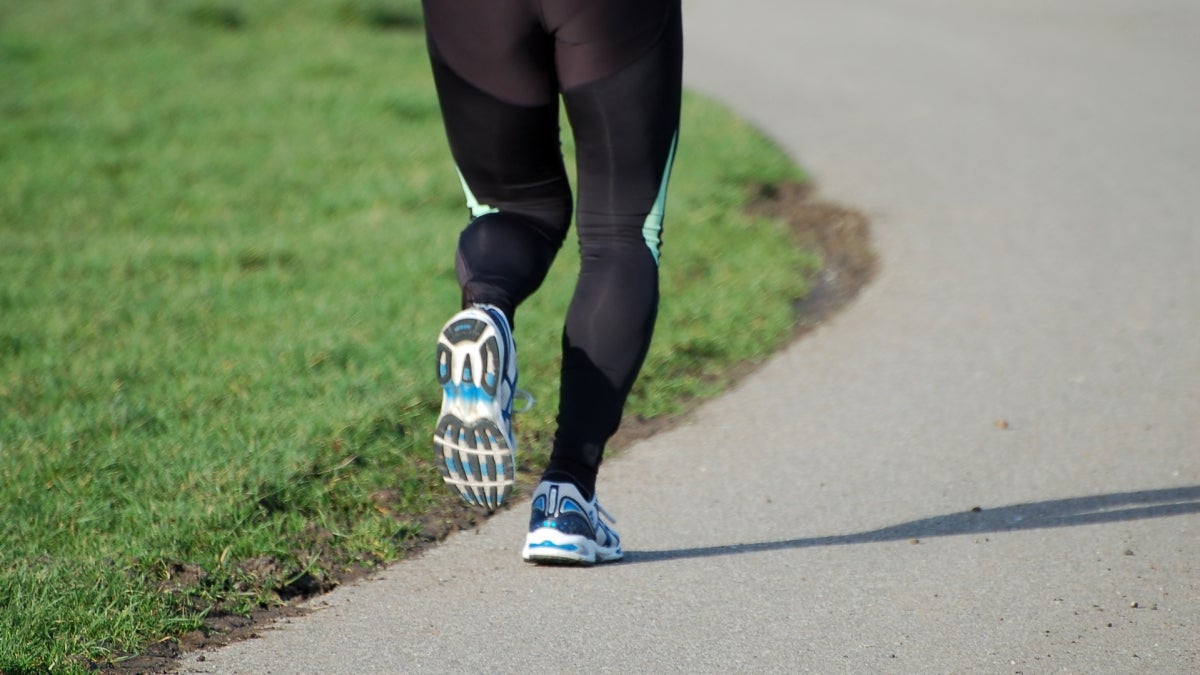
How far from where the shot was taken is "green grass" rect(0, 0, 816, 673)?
3.52m

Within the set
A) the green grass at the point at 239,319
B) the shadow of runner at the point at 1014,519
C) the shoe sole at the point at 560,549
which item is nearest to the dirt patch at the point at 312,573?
the green grass at the point at 239,319

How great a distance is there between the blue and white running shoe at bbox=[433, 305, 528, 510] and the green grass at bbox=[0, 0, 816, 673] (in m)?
0.72

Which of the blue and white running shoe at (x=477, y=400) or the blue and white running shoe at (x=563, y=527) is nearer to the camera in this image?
the blue and white running shoe at (x=477, y=400)

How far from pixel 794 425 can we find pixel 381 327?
5.97 feet

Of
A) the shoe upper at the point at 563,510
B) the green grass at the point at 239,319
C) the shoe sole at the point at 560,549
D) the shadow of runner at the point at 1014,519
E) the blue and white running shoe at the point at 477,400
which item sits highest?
the blue and white running shoe at the point at 477,400

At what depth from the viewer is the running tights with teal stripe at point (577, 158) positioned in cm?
301

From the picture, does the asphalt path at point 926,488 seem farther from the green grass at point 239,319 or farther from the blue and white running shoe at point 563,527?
the green grass at point 239,319

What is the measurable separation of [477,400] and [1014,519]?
1.65 metres

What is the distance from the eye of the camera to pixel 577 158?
A: 10.4 ft

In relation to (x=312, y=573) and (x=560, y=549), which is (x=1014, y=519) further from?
(x=312, y=573)

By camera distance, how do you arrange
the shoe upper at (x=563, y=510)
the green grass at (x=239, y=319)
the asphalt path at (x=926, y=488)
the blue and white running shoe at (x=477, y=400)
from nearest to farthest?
the blue and white running shoe at (x=477, y=400)
the asphalt path at (x=926, y=488)
the shoe upper at (x=563, y=510)
the green grass at (x=239, y=319)

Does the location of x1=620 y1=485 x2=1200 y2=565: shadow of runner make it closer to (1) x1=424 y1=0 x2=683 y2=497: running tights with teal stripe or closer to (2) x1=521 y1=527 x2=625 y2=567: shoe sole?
(2) x1=521 y1=527 x2=625 y2=567: shoe sole

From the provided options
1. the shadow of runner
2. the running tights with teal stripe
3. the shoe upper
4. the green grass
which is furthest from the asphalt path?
the running tights with teal stripe

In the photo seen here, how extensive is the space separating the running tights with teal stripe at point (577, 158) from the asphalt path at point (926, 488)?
0.45 meters
